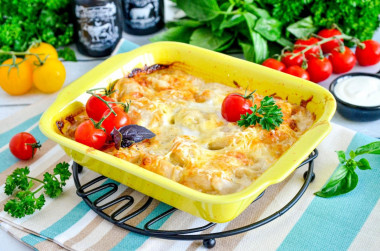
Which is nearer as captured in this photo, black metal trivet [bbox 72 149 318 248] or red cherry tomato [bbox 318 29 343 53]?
black metal trivet [bbox 72 149 318 248]

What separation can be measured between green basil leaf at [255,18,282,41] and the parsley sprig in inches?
44.6

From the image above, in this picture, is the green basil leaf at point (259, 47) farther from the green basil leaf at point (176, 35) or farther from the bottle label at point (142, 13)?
the bottle label at point (142, 13)

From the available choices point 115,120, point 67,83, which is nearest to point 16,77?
point 67,83

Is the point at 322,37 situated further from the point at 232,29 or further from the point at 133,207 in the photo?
the point at 133,207

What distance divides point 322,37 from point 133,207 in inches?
73.2

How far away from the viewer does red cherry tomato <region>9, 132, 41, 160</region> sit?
8.35 ft

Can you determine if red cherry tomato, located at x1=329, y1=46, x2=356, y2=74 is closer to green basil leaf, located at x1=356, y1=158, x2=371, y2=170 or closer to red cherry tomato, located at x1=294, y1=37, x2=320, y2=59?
red cherry tomato, located at x1=294, y1=37, x2=320, y2=59

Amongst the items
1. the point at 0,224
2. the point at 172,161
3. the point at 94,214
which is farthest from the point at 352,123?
the point at 0,224

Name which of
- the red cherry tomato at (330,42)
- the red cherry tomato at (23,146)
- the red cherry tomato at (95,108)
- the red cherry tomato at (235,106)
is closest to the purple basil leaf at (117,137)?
the red cherry tomato at (95,108)

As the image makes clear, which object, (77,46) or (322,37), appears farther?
(77,46)

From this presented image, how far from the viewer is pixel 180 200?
6.26 ft

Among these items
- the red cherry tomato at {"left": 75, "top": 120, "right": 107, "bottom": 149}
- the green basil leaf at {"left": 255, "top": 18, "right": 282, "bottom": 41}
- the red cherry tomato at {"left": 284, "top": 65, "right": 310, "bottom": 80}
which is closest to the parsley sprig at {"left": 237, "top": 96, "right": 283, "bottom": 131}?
the red cherry tomato at {"left": 75, "top": 120, "right": 107, "bottom": 149}

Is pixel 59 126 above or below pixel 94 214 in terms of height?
above

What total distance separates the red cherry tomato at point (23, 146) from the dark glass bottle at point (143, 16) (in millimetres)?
1415
